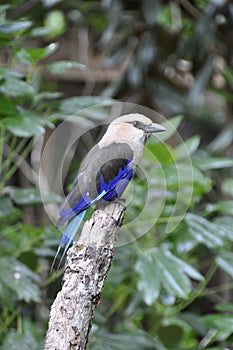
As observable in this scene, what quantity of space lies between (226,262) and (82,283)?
619 millimetres

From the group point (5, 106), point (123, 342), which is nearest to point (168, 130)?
point (5, 106)

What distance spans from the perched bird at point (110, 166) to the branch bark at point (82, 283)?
0.08ft

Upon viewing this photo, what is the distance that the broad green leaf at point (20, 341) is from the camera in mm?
1199

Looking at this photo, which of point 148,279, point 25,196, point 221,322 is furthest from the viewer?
point 25,196

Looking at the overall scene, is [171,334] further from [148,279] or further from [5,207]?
[5,207]

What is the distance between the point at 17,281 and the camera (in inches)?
48.8

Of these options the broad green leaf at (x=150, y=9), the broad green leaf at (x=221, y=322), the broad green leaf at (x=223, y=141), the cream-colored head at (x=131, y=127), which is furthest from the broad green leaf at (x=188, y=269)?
the broad green leaf at (x=150, y=9)

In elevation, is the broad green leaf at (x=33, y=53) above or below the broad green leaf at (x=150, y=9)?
above

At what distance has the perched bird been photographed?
A: 679 mm

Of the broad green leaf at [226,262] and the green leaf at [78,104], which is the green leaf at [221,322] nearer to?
the broad green leaf at [226,262]

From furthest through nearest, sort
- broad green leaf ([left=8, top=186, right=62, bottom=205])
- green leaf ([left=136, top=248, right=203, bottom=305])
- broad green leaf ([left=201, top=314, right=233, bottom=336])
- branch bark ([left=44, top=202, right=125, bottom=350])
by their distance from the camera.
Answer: broad green leaf ([left=8, top=186, right=62, bottom=205]) < green leaf ([left=136, top=248, right=203, bottom=305]) < broad green leaf ([left=201, top=314, right=233, bottom=336]) < branch bark ([left=44, top=202, right=125, bottom=350])

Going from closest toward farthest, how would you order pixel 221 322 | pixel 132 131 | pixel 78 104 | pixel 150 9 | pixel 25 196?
pixel 132 131
pixel 221 322
pixel 78 104
pixel 25 196
pixel 150 9

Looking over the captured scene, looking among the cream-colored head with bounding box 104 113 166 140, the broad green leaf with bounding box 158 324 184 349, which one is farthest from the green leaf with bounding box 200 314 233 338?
the cream-colored head with bounding box 104 113 166 140

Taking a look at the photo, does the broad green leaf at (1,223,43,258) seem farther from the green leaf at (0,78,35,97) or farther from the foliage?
the green leaf at (0,78,35,97)
